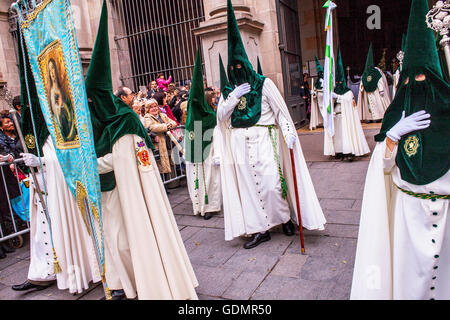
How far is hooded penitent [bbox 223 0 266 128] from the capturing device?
12.6 ft

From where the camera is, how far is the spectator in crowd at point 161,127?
6426 mm

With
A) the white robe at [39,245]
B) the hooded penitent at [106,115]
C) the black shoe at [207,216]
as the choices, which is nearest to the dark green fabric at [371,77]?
the black shoe at [207,216]

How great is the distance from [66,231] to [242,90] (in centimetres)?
231

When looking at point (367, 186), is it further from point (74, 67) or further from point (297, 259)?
point (74, 67)

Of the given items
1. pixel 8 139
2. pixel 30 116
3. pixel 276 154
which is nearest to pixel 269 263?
pixel 276 154

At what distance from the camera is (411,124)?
1936 mm

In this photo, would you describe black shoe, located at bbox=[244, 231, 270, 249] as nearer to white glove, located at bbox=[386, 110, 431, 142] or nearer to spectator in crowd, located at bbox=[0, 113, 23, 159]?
white glove, located at bbox=[386, 110, 431, 142]

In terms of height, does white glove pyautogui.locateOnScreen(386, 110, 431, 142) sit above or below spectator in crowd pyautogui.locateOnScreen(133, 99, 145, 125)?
below

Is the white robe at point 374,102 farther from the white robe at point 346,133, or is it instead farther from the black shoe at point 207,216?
the black shoe at point 207,216

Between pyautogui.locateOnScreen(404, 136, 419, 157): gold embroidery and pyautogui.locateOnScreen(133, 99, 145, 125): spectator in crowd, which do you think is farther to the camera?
pyautogui.locateOnScreen(133, 99, 145, 125): spectator in crowd

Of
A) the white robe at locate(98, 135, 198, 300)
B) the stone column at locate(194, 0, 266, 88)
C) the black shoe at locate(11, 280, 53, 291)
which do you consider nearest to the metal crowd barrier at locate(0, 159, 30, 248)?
the black shoe at locate(11, 280, 53, 291)

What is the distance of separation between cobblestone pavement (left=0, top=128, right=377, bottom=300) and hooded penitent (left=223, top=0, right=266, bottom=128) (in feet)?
4.83

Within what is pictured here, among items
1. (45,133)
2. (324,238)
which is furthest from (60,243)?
(324,238)

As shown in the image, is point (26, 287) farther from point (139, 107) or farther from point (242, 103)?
point (139, 107)
